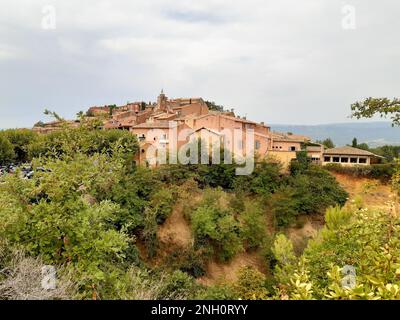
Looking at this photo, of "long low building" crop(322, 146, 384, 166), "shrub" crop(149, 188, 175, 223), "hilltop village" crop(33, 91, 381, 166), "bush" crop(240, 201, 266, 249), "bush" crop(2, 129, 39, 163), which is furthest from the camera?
"bush" crop(2, 129, 39, 163)

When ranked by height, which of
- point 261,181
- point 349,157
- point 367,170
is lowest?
point 261,181

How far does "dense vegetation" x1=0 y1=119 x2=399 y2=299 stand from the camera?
4.68 meters

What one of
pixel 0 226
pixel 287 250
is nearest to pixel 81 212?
pixel 0 226

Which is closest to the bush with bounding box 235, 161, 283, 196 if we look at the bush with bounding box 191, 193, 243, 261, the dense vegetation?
the dense vegetation

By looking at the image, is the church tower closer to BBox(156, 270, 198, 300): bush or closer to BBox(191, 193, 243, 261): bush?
BBox(191, 193, 243, 261): bush

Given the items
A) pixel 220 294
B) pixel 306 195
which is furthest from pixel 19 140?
pixel 220 294

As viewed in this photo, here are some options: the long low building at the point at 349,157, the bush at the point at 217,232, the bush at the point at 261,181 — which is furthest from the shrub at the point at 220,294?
the long low building at the point at 349,157

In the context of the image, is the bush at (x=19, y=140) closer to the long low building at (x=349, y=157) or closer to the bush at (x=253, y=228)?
the bush at (x=253, y=228)

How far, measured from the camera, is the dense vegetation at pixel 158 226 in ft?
15.4

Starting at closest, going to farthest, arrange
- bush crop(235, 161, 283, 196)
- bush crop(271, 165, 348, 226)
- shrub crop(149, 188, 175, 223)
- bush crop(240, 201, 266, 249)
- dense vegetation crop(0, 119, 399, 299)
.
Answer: dense vegetation crop(0, 119, 399, 299) < shrub crop(149, 188, 175, 223) < bush crop(240, 201, 266, 249) < bush crop(271, 165, 348, 226) < bush crop(235, 161, 283, 196)

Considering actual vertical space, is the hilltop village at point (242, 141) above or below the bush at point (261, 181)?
above

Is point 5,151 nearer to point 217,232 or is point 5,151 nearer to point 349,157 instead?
point 217,232

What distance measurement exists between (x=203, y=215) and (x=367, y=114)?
15512 millimetres

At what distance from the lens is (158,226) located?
2105 cm
